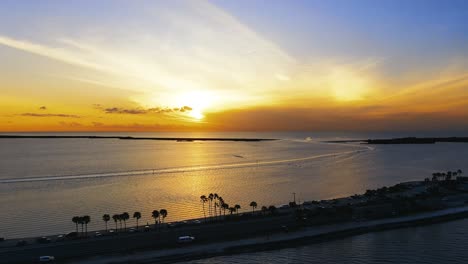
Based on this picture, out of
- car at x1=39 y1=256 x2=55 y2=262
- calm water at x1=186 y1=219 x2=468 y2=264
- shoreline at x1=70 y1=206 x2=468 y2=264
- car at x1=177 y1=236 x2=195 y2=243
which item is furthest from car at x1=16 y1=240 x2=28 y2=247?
calm water at x1=186 y1=219 x2=468 y2=264

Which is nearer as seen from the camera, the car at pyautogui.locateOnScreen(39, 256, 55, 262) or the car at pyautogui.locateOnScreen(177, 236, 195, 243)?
the car at pyautogui.locateOnScreen(39, 256, 55, 262)

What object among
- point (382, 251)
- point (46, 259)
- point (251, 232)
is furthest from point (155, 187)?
point (382, 251)

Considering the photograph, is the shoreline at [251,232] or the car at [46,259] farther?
the shoreline at [251,232]

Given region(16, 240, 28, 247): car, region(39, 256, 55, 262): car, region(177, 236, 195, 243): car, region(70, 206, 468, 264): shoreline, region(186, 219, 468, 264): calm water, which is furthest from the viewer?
region(177, 236, 195, 243): car

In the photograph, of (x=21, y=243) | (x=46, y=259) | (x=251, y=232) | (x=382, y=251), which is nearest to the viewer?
(x=46, y=259)

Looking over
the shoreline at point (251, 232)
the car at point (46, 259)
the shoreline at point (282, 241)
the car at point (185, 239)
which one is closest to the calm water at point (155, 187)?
the shoreline at point (251, 232)

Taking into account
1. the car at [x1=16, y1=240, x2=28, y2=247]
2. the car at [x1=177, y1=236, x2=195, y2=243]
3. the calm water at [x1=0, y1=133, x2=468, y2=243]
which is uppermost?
the calm water at [x1=0, y1=133, x2=468, y2=243]

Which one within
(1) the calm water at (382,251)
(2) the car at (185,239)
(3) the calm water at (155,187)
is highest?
(3) the calm water at (155,187)

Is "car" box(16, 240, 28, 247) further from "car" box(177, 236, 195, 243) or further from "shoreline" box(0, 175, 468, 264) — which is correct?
"car" box(177, 236, 195, 243)

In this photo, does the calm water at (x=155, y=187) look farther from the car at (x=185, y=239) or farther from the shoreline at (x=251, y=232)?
the car at (x=185, y=239)

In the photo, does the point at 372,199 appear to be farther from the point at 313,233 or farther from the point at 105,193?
the point at 105,193

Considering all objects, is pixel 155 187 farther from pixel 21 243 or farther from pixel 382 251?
pixel 382 251

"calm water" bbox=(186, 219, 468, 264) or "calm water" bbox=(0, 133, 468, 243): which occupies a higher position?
"calm water" bbox=(0, 133, 468, 243)

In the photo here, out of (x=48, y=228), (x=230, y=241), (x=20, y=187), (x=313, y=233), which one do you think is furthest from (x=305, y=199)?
(x=20, y=187)
